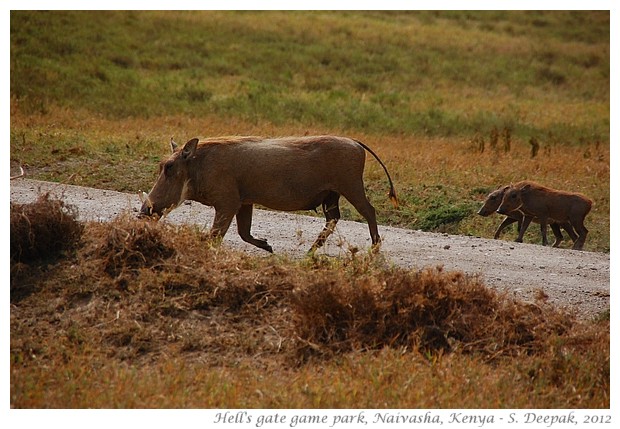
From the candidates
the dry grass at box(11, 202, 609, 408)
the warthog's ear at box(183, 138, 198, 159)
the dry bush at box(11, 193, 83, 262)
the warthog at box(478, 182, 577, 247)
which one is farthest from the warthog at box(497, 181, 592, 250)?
the dry bush at box(11, 193, 83, 262)

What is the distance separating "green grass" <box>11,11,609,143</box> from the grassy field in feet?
0.28

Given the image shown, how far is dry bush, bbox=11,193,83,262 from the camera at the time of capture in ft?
25.0

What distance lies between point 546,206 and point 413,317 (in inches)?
217

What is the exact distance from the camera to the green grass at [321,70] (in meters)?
19.3

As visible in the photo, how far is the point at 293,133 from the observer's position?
16.4 m

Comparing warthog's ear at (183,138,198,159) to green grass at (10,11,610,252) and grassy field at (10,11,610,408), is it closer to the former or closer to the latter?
grassy field at (10,11,610,408)

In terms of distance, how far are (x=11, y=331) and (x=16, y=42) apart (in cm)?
1656

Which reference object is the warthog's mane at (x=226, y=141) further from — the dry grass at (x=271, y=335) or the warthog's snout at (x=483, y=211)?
the warthog's snout at (x=483, y=211)

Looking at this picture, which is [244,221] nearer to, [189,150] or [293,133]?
[189,150]

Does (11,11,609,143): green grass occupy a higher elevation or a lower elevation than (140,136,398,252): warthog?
lower

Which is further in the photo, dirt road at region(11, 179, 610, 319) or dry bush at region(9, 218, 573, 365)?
dirt road at region(11, 179, 610, 319)

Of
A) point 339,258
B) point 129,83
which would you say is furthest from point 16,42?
point 339,258

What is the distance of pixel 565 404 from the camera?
6375 mm

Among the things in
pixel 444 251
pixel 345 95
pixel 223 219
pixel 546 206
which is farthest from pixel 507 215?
pixel 345 95
